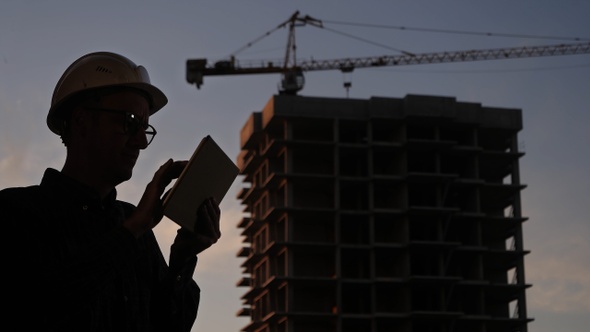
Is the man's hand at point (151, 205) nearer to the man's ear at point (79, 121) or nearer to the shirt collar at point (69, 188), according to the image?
the shirt collar at point (69, 188)

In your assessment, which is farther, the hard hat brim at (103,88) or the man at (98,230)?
the hard hat brim at (103,88)

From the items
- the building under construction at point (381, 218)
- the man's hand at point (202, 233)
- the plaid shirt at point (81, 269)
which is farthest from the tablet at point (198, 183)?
the building under construction at point (381, 218)

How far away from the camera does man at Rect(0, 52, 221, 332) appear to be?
16.4 ft

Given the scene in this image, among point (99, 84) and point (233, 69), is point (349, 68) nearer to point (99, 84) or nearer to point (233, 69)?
point (233, 69)

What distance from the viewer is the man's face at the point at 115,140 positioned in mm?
5531

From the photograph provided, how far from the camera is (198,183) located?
5605mm

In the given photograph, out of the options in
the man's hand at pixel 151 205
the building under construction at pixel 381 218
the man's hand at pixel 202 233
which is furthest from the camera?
the building under construction at pixel 381 218

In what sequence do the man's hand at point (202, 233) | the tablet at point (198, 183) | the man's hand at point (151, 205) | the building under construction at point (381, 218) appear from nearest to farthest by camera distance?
the man's hand at point (151, 205)
the tablet at point (198, 183)
the man's hand at point (202, 233)
the building under construction at point (381, 218)

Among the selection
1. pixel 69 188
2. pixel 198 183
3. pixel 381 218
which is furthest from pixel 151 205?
pixel 381 218

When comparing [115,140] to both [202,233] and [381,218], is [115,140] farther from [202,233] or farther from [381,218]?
[381,218]

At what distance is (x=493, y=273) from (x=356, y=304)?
1971cm

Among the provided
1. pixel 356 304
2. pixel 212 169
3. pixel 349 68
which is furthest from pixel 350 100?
pixel 212 169

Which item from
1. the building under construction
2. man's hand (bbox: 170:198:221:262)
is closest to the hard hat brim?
man's hand (bbox: 170:198:221:262)

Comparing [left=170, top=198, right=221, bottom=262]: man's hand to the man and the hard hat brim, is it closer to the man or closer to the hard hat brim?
the man
